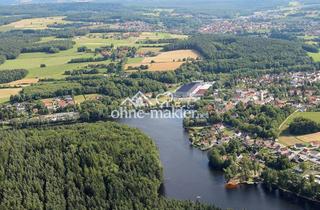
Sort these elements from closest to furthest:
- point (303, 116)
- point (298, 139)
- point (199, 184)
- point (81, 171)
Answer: point (81, 171) < point (199, 184) < point (298, 139) < point (303, 116)

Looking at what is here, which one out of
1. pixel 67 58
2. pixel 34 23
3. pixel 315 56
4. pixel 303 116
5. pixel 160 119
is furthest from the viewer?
pixel 34 23

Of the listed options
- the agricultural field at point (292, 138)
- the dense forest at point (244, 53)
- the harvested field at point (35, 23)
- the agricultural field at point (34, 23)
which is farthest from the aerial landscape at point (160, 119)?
the harvested field at point (35, 23)

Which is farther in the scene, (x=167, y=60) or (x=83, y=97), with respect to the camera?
(x=167, y=60)

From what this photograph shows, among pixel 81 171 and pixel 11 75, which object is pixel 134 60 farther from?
pixel 81 171

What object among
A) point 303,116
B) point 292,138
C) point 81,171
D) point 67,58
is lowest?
point 67,58

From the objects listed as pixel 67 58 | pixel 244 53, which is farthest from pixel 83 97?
pixel 244 53

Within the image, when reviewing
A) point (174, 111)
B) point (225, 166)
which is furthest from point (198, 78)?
point (225, 166)

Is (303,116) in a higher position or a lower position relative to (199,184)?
higher

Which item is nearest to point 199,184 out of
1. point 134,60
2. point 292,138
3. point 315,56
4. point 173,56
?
point 292,138
